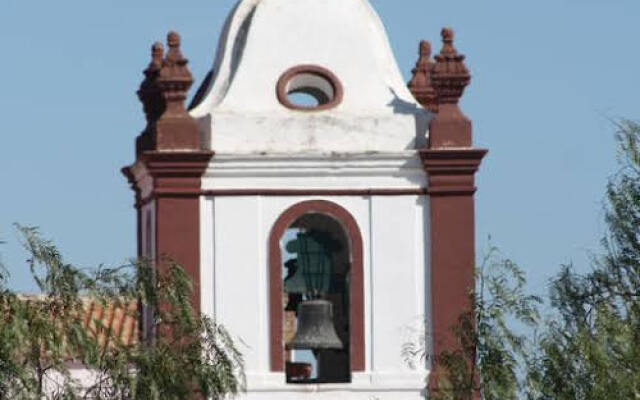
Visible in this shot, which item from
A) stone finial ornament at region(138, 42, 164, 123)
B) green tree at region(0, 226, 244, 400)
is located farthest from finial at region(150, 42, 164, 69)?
green tree at region(0, 226, 244, 400)

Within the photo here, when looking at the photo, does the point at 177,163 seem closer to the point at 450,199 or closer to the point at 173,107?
the point at 173,107

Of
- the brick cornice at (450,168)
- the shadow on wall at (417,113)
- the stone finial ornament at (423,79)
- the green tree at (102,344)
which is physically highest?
the stone finial ornament at (423,79)

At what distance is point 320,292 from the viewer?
94.8 feet

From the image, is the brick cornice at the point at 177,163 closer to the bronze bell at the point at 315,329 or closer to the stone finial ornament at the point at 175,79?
the stone finial ornament at the point at 175,79

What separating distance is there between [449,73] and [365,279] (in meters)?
1.75

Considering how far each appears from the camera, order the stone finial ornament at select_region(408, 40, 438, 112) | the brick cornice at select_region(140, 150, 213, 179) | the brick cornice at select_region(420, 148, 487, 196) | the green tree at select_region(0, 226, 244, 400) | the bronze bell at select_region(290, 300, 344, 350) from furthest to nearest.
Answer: the stone finial ornament at select_region(408, 40, 438, 112)
the bronze bell at select_region(290, 300, 344, 350)
the brick cornice at select_region(420, 148, 487, 196)
the brick cornice at select_region(140, 150, 213, 179)
the green tree at select_region(0, 226, 244, 400)

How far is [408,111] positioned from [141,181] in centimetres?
223

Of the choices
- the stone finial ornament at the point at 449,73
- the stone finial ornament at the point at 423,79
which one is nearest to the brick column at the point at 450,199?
the stone finial ornament at the point at 449,73

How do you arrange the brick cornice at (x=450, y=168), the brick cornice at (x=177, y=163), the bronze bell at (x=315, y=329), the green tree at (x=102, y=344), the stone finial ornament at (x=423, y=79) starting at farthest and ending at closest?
the stone finial ornament at (x=423, y=79), the bronze bell at (x=315, y=329), the brick cornice at (x=450, y=168), the brick cornice at (x=177, y=163), the green tree at (x=102, y=344)

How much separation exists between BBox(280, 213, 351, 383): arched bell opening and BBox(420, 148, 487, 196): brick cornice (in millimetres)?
852

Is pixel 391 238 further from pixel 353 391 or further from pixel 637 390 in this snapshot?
pixel 637 390

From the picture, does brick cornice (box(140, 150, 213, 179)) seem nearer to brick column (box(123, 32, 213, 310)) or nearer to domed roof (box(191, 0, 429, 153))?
brick column (box(123, 32, 213, 310))

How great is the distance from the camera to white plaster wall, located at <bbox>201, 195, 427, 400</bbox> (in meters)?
28.3

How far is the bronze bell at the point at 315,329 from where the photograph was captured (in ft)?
93.5
